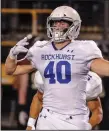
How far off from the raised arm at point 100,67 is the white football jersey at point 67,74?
0.04 metres

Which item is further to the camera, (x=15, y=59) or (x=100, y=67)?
(x=15, y=59)

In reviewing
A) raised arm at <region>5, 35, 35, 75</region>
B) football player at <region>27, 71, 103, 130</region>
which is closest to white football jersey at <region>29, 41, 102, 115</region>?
raised arm at <region>5, 35, 35, 75</region>

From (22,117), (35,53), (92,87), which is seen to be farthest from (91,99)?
(22,117)

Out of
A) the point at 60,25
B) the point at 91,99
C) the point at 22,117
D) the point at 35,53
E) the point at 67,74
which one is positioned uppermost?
the point at 60,25

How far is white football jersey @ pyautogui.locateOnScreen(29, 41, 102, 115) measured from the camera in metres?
2.47

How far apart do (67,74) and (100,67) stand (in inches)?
7.2

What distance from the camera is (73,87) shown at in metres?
2.48

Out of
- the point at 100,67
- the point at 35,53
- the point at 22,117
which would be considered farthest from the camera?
the point at 22,117

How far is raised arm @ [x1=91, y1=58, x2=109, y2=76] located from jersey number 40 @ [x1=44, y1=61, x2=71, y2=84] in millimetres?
130

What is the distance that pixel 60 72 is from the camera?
2479mm

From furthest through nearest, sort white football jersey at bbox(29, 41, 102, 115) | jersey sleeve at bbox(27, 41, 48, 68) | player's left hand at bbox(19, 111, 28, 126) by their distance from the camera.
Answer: player's left hand at bbox(19, 111, 28, 126) < jersey sleeve at bbox(27, 41, 48, 68) < white football jersey at bbox(29, 41, 102, 115)

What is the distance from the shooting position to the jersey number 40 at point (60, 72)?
8.12ft

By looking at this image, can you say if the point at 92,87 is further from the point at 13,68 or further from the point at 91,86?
the point at 13,68

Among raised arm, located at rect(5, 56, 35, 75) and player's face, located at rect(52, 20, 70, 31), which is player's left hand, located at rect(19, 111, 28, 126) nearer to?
raised arm, located at rect(5, 56, 35, 75)
